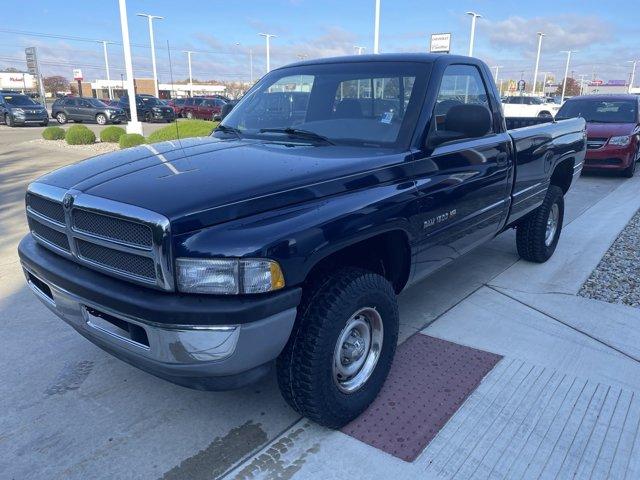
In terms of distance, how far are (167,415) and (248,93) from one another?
8.40 feet

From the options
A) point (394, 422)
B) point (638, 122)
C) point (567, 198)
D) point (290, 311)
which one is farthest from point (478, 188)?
point (638, 122)

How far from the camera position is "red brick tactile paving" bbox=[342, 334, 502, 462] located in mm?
2670

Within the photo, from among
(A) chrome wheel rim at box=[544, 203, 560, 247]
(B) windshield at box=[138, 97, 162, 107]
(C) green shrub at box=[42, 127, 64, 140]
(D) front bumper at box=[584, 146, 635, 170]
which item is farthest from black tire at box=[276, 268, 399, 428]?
(B) windshield at box=[138, 97, 162, 107]

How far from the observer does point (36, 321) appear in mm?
3934

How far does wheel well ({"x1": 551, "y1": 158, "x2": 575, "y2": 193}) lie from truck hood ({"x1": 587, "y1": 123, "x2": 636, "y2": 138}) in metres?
5.97

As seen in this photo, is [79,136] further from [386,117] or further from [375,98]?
[386,117]

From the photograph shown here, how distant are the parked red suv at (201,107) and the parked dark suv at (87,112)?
600 centimetres

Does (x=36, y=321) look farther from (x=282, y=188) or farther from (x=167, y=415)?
(x=282, y=188)

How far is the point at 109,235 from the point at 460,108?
6.90 ft

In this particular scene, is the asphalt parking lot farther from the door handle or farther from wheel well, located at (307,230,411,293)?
the door handle

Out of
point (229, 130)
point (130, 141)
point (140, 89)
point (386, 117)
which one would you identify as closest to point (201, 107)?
point (130, 141)

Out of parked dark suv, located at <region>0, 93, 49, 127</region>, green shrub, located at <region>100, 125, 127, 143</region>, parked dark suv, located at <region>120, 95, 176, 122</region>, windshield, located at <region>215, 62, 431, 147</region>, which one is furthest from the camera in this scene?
parked dark suv, located at <region>120, 95, 176, 122</region>

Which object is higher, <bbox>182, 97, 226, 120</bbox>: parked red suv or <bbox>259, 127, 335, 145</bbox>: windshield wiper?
<bbox>259, 127, 335, 145</bbox>: windshield wiper

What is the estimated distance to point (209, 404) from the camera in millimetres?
2980
